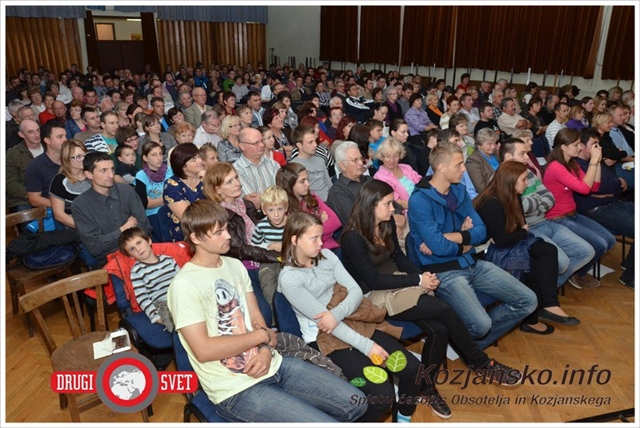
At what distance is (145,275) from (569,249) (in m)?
3.13

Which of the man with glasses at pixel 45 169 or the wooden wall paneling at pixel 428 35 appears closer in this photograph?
the man with glasses at pixel 45 169

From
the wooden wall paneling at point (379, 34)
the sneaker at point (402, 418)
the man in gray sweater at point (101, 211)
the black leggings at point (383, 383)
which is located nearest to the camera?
the black leggings at point (383, 383)

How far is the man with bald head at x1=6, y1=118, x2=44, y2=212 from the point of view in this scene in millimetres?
4566

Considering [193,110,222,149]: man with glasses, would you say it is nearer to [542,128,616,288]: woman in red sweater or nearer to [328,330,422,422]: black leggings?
[542,128,616,288]: woman in red sweater

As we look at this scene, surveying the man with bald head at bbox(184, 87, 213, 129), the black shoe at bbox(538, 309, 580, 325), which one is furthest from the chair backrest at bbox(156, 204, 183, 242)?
the man with bald head at bbox(184, 87, 213, 129)

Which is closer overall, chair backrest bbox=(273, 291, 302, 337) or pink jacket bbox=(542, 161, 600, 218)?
chair backrest bbox=(273, 291, 302, 337)

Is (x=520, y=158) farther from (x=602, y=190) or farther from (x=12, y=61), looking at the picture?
(x=12, y=61)

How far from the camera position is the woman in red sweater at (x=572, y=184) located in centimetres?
405

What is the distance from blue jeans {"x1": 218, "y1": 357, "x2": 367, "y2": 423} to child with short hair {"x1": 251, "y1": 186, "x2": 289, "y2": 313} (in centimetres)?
77

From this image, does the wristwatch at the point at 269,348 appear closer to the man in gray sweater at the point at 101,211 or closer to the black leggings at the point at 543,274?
the man in gray sweater at the point at 101,211

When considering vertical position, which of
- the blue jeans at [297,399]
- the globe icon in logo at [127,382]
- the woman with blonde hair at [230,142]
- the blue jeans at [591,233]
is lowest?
the globe icon in logo at [127,382]

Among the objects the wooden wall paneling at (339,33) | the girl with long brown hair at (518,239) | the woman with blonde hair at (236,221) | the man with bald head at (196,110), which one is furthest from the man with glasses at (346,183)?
the wooden wall paneling at (339,33)

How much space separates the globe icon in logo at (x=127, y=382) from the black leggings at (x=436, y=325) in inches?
56.6

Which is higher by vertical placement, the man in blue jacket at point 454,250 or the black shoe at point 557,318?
the man in blue jacket at point 454,250
